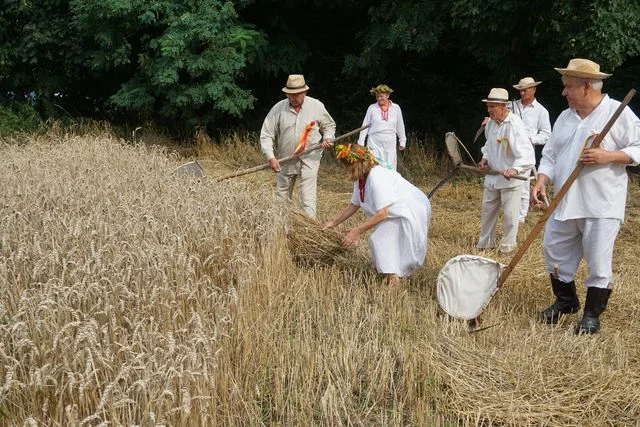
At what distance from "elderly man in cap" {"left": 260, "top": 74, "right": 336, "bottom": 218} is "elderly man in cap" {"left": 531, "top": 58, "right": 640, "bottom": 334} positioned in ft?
9.82

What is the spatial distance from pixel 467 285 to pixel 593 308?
768 millimetres

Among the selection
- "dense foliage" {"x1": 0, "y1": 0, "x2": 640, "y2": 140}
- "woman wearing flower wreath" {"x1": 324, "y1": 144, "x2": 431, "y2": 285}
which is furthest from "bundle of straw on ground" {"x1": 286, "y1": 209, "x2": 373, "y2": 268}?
"dense foliage" {"x1": 0, "y1": 0, "x2": 640, "y2": 140}

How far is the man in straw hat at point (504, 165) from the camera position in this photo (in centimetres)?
653

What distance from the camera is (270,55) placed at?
13906mm

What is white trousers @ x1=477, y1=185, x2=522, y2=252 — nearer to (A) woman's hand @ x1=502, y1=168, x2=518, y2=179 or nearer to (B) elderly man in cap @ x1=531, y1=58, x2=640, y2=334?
(A) woman's hand @ x1=502, y1=168, x2=518, y2=179

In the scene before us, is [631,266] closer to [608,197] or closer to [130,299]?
[608,197]

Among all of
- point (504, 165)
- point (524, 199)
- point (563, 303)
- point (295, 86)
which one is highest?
point (295, 86)

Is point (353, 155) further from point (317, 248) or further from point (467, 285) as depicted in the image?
point (467, 285)

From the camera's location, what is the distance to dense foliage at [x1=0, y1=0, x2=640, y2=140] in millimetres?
11344

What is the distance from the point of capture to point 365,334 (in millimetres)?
4168

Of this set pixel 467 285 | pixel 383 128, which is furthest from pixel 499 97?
pixel 383 128

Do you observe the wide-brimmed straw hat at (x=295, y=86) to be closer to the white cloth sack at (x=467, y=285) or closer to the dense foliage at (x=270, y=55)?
the white cloth sack at (x=467, y=285)

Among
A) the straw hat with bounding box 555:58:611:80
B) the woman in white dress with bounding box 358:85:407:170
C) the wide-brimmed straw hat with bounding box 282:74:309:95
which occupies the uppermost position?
the straw hat with bounding box 555:58:611:80

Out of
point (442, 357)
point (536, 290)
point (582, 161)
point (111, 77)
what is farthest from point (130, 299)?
point (111, 77)
